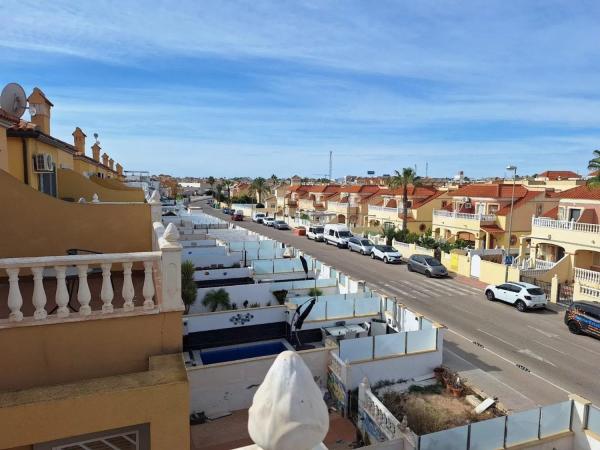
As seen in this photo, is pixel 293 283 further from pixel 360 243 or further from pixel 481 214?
pixel 481 214

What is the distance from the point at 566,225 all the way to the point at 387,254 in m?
13.2

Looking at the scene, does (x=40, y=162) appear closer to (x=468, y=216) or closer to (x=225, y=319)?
(x=225, y=319)

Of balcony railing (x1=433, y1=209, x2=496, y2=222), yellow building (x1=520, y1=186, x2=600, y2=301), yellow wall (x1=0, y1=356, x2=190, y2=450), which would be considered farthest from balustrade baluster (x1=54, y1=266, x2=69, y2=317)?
balcony railing (x1=433, y1=209, x2=496, y2=222)

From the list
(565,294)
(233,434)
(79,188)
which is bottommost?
(565,294)

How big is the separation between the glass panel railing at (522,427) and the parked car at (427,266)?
71.6 feet

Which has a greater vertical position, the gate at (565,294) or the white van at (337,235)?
the white van at (337,235)

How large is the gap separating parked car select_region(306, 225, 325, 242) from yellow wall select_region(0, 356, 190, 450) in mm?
43438

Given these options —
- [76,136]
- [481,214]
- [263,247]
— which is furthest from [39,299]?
[481,214]

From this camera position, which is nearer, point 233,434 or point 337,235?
point 233,434

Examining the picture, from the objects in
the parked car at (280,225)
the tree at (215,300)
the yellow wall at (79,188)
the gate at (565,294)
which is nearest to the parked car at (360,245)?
the gate at (565,294)

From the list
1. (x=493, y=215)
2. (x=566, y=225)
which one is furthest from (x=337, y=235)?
(x=566, y=225)

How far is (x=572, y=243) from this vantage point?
28250 millimetres

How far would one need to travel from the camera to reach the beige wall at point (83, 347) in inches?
196

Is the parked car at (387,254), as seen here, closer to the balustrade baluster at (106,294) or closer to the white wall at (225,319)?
the white wall at (225,319)
